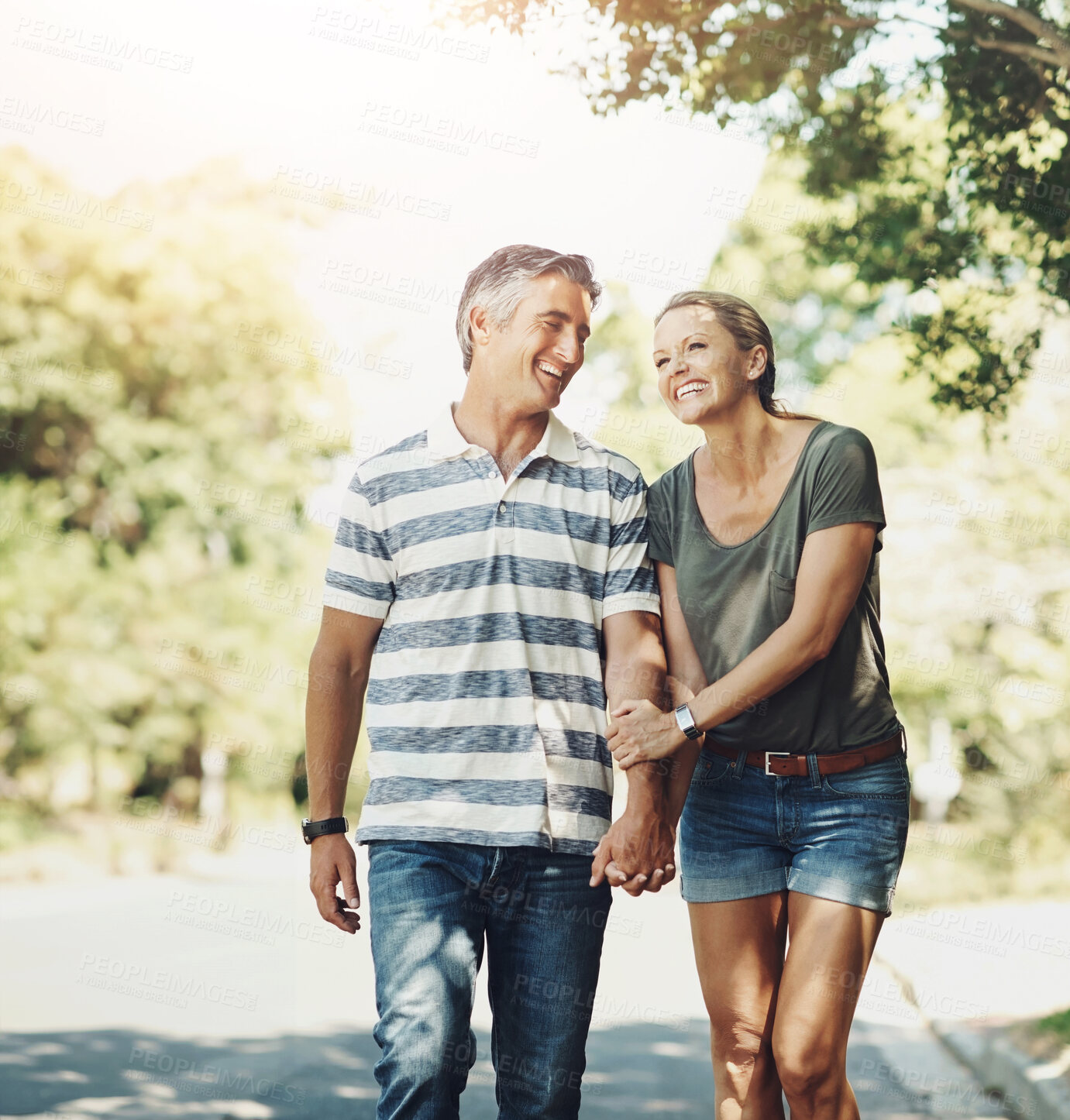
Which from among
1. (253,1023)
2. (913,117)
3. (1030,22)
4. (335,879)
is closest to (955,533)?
(913,117)

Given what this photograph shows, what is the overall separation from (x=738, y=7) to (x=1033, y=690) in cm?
642

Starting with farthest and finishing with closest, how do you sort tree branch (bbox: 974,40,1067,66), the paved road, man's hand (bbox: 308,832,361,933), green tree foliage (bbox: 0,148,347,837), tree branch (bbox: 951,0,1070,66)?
green tree foliage (bbox: 0,148,347,837)
the paved road
tree branch (bbox: 974,40,1067,66)
tree branch (bbox: 951,0,1070,66)
man's hand (bbox: 308,832,361,933)

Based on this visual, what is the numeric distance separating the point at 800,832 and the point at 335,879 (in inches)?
39.0

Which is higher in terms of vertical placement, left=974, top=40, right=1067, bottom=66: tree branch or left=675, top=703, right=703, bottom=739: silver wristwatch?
left=974, top=40, right=1067, bottom=66: tree branch

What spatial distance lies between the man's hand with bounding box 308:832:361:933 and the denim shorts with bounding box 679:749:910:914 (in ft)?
2.47

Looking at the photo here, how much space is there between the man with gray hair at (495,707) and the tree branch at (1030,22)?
247cm

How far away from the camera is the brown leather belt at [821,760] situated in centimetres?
276

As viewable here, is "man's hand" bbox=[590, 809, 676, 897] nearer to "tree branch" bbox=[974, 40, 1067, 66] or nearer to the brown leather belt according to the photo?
the brown leather belt

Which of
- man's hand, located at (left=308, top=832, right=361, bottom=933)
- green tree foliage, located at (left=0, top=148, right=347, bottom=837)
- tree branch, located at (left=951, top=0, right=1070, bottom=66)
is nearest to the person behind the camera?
man's hand, located at (left=308, top=832, right=361, bottom=933)

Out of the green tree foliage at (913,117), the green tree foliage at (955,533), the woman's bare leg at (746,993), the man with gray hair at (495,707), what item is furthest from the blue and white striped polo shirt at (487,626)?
the green tree foliage at (955,533)

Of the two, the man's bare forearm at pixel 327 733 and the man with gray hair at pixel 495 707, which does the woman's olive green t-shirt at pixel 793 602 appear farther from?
the man's bare forearm at pixel 327 733

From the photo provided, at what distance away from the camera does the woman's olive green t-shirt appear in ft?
9.01

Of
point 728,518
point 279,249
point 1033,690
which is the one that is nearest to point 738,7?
point 728,518

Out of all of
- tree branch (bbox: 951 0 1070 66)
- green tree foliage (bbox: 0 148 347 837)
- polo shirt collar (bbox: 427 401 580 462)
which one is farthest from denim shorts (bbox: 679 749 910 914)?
green tree foliage (bbox: 0 148 347 837)
